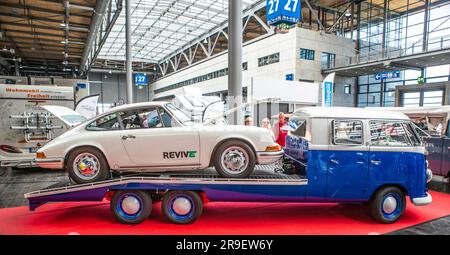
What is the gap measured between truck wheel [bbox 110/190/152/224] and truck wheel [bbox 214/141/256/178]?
1368 millimetres

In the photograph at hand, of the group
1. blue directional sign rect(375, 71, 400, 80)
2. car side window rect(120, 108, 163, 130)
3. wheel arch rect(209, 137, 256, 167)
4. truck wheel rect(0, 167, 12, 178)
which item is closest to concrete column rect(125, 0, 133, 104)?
truck wheel rect(0, 167, 12, 178)

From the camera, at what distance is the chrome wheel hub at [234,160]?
15.1 feet

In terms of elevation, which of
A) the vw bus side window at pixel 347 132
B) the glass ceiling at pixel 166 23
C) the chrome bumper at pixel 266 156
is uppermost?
the glass ceiling at pixel 166 23

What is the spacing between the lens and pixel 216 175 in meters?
4.62

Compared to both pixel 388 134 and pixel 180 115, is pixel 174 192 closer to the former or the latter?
pixel 180 115

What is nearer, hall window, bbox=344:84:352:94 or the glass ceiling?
the glass ceiling

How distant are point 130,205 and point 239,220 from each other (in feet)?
6.38

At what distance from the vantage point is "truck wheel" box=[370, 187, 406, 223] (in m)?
4.72

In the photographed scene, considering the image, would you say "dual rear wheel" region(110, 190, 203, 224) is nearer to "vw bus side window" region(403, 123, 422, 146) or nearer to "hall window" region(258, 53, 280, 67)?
"vw bus side window" region(403, 123, 422, 146)

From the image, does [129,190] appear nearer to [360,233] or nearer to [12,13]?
[360,233]

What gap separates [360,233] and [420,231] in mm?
1066

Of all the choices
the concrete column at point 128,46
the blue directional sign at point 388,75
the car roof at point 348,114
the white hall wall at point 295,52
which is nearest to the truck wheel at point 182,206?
the car roof at point 348,114

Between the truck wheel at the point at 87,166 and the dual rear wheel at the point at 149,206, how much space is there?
446 millimetres

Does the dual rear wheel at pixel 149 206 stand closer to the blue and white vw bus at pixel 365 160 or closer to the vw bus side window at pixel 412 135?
the blue and white vw bus at pixel 365 160
